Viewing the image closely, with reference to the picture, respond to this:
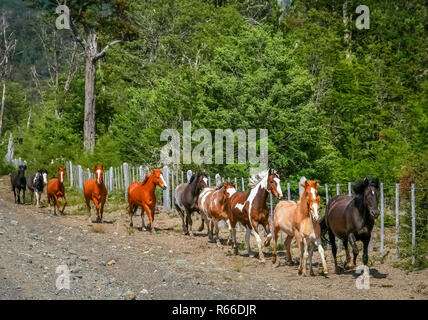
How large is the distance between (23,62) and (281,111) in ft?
545

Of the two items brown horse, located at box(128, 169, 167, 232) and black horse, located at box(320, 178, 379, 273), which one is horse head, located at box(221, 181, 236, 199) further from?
black horse, located at box(320, 178, 379, 273)

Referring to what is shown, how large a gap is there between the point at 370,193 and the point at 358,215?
1.74ft

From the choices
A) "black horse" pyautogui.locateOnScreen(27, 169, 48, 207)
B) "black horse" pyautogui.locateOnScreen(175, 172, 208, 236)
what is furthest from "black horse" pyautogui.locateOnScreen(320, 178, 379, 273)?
"black horse" pyautogui.locateOnScreen(27, 169, 48, 207)

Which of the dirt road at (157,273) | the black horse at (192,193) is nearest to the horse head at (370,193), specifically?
the dirt road at (157,273)

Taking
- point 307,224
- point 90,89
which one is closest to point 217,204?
point 307,224

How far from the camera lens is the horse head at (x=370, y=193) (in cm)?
1271

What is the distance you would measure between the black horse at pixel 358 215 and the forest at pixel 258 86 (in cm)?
487

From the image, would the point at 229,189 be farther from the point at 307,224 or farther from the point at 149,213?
the point at 307,224

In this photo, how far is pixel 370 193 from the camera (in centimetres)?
1291

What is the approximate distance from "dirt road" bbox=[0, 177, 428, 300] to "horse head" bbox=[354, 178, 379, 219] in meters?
1.37

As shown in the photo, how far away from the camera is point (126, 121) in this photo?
38469 millimetres

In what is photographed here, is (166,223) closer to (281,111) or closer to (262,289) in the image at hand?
(281,111)

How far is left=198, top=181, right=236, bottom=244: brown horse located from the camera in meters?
17.7
